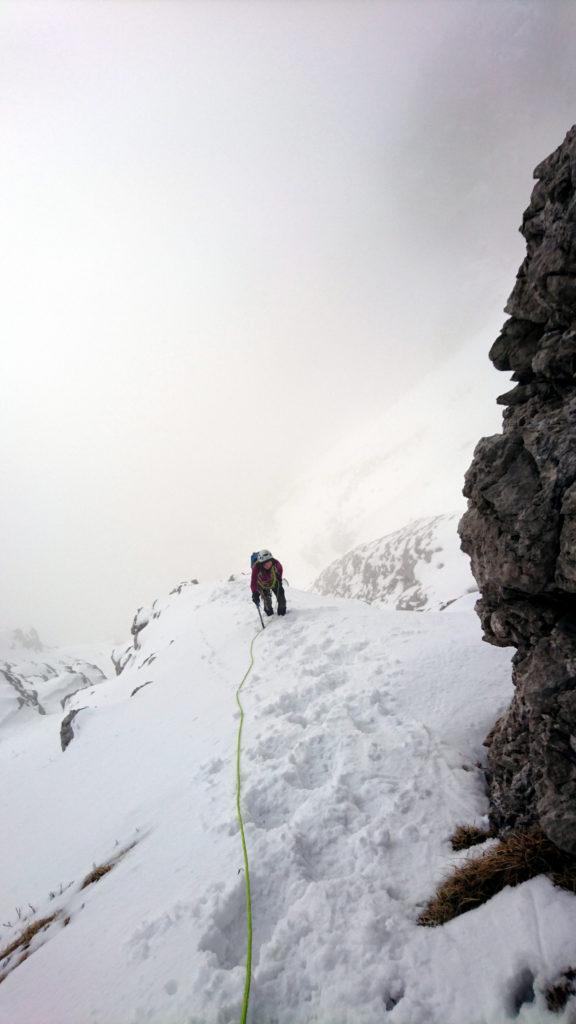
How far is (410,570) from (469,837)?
77638 mm

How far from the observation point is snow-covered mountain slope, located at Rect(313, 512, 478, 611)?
6625 cm

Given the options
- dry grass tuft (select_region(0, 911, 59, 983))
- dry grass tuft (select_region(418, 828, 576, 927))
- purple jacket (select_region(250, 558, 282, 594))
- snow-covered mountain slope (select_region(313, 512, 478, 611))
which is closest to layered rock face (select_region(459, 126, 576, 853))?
dry grass tuft (select_region(418, 828, 576, 927))

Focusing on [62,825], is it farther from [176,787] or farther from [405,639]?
[405,639]

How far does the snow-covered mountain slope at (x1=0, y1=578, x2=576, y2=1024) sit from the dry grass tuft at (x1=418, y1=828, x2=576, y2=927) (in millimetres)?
160

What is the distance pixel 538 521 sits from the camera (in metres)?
4.61

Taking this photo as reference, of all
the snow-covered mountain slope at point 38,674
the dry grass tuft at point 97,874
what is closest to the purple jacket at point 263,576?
the dry grass tuft at point 97,874

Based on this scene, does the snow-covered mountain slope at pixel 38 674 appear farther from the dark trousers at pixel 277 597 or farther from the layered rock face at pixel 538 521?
the layered rock face at pixel 538 521

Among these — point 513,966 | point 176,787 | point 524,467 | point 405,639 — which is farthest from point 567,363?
point 176,787

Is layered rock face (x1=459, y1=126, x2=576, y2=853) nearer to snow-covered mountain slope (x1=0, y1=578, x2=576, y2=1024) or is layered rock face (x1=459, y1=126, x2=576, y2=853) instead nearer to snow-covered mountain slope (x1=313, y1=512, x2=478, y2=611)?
snow-covered mountain slope (x1=0, y1=578, x2=576, y2=1024)

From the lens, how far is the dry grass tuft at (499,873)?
4.07 metres

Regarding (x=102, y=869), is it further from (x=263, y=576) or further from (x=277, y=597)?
(x=263, y=576)

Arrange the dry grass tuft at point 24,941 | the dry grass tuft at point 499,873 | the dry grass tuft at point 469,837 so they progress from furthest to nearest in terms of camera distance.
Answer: the dry grass tuft at point 24,941 < the dry grass tuft at point 469,837 < the dry grass tuft at point 499,873

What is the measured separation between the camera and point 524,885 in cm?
396

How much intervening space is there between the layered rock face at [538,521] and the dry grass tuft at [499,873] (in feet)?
0.98
